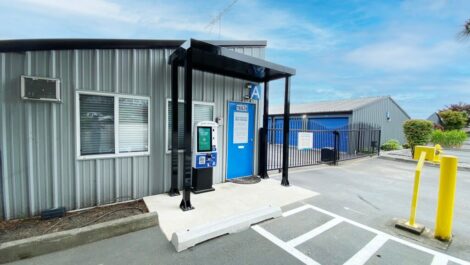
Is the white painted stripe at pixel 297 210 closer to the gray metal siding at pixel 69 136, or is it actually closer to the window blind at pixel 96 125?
the gray metal siding at pixel 69 136

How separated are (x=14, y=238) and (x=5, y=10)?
3923 millimetres

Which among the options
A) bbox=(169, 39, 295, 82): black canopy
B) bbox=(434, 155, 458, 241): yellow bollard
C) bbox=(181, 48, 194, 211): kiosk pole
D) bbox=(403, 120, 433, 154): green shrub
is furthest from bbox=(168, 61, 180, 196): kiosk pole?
bbox=(403, 120, 433, 154): green shrub

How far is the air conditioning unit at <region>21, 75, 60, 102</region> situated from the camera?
9.92 ft

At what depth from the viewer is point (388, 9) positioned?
6223 mm

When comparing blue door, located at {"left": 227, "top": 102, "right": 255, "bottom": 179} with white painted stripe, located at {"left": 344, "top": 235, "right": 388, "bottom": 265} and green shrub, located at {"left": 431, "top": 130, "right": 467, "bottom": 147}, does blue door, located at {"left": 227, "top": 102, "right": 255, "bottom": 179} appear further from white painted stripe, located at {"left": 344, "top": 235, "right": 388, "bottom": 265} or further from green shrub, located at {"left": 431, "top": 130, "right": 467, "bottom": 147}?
green shrub, located at {"left": 431, "top": 130, "right": 467, "bottom": 147}

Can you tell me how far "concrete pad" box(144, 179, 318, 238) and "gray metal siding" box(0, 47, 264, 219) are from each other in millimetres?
747

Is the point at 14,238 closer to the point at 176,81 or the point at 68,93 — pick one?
the point at 68,93

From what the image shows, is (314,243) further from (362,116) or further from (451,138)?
(451,138)

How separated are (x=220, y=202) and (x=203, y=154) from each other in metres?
1.08

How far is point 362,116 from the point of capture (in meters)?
12.6

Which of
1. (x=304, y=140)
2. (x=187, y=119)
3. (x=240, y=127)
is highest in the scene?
(x=187, y=119)

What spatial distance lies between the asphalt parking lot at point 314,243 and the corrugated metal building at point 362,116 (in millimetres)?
8825

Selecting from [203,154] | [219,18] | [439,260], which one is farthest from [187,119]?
[439,260]

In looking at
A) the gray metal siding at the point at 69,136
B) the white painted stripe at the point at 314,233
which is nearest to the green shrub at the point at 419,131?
the white painted stripe at the point at 314,233
